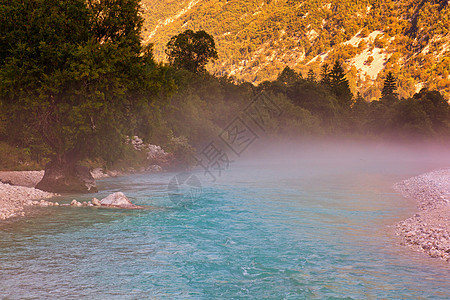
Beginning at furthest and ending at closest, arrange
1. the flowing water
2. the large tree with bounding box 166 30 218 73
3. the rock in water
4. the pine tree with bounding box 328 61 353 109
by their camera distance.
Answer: the pine tree with bounding box 328 61 353 109, the large tree with bounding box 166 30 218 73, the rock in water, the flowing water

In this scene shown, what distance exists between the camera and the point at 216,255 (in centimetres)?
1602

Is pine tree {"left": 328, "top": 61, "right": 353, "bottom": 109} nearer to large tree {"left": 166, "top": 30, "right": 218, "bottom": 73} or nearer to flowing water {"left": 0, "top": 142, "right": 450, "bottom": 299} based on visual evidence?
large tree {"left": 166, "top": 30, "right": 218, "bottom": 73}

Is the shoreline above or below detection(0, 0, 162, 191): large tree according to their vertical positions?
below

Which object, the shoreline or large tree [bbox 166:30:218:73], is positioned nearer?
the shoreline

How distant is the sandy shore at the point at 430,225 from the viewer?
1641cm

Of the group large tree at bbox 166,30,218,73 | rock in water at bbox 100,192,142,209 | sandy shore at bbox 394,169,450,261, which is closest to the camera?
sandy shore at bbox 394,169,450,261

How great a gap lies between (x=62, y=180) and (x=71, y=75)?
30.2 ft

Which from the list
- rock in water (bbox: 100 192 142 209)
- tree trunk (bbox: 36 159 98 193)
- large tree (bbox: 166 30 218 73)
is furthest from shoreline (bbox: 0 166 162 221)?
large tree (bbox: 166 30 218 73)

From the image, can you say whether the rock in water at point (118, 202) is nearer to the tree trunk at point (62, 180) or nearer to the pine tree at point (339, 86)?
the tree trunk at point (62, 180)

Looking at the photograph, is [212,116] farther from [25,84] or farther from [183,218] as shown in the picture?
[183,218]

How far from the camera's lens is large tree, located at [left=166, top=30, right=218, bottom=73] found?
88.2 m

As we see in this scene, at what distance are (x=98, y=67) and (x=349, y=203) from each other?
21.2 m

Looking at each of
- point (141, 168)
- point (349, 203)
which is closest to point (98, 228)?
point (349, 203)

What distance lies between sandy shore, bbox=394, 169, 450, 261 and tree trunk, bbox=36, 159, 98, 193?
80.0 feet
